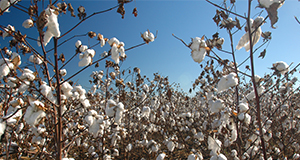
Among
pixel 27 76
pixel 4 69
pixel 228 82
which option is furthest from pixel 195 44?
pixel 4 69

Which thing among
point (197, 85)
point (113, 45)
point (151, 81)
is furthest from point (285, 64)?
point (151, 81)

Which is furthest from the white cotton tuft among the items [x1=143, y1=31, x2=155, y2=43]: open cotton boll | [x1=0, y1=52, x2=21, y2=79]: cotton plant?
[x1=0, y1=52, x2=21, y2=79]: cotton plant

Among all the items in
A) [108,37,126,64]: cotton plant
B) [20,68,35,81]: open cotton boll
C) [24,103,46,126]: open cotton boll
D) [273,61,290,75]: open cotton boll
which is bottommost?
[24,103,46,126]: open cotton boll

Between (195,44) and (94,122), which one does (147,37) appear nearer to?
(195,44)

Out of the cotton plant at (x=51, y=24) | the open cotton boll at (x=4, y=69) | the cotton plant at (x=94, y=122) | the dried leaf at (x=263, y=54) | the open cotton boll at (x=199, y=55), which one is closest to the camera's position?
the cotton plant at (x=51, y=24)

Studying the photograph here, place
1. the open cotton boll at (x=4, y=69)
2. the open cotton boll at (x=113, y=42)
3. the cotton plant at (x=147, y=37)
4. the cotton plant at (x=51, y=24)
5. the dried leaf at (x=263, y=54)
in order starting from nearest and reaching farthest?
the cotton plant at (x=51, y=24)
the open cotton boll at (x=4, y=69)
the dried leaf at (x=263, y=54)
the open cotton boll at (x=113, y=42)
the cotton plant at (x=147, y=37)

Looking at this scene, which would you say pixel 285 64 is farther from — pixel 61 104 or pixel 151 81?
pixel 151 81

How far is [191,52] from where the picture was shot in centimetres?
131

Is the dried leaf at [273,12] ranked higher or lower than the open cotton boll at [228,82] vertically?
higher

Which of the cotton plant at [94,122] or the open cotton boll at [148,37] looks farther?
the open cotton boll at [148,37]

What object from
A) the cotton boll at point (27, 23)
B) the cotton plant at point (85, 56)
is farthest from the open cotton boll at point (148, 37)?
the cotton boll at point (27, 23)

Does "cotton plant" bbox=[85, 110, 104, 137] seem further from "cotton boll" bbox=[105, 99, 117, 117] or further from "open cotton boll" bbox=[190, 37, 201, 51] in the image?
"open cotton boll" bbox=[190, 37, 201, 51]

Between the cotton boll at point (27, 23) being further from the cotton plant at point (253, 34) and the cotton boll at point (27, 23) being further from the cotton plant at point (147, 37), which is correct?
the cotton plant at point (253, 34)

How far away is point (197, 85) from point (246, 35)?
148 inches
